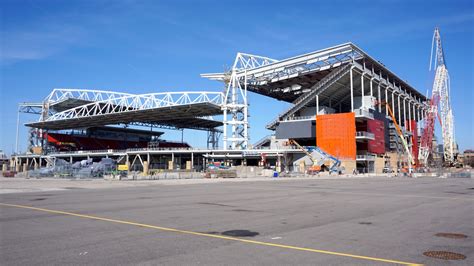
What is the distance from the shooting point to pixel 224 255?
7.87 metres

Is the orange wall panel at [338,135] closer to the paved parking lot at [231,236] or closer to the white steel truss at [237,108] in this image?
the white steel truss at [237,108]

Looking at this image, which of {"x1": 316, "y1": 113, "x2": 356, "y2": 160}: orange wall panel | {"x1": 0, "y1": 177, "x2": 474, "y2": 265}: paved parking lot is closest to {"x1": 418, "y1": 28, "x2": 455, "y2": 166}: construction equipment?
{"x1": 316, "y1": 113, "x2": 356, "y2": 160}: orange wall panel

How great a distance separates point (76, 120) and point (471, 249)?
12423 cm

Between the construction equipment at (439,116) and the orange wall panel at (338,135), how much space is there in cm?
5564

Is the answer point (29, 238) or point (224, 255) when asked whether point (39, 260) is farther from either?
point (224, 255)

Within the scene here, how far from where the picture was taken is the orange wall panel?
84375 mm

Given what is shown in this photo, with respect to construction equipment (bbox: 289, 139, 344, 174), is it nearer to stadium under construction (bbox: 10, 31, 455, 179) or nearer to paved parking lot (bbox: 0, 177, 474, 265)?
stadium under construction (bbox: 10, 31, 455, 179)

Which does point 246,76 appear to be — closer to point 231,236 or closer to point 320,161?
point 320,161

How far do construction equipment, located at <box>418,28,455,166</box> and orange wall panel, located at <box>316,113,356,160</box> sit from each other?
5564 centimetres

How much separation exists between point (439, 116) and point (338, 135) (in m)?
87.4

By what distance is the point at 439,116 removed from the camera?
497 feet

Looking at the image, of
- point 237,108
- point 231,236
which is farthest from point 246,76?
point 231,236

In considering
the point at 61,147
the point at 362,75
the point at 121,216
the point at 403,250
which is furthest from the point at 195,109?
the point at 403,250

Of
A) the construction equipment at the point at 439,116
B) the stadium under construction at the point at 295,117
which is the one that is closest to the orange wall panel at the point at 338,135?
the stadium under construction at the point at 295,117
